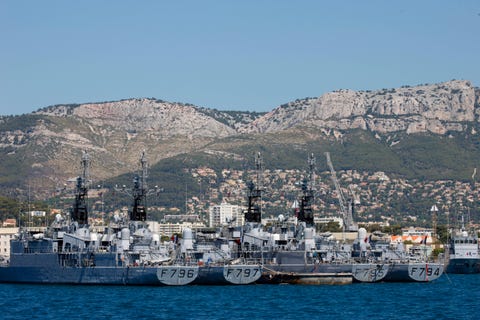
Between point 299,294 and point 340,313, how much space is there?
18924 millimetres

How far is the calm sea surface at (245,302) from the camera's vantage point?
9831 cm

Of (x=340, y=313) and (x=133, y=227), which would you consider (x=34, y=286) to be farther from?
(x=340, y=313)

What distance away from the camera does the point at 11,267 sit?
465ft

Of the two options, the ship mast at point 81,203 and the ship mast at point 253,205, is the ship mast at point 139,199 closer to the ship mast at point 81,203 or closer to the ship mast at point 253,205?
the ship mast at point 81,203

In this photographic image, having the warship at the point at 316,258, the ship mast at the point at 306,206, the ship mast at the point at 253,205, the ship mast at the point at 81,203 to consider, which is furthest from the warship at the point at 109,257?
the ship mast at the point at 306,206

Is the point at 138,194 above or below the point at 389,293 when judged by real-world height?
above

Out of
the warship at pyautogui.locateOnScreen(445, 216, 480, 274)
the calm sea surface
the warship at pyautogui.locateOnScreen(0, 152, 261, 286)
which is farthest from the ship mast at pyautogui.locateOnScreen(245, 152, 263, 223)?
the warship at pyautogui.locateOnScreen(445, 216, 480, 274)

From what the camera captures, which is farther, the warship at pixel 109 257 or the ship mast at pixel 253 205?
the ship mast at pixel 253 205

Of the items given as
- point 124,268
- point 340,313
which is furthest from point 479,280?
point 340,313

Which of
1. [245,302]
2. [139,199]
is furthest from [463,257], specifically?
[245,302]

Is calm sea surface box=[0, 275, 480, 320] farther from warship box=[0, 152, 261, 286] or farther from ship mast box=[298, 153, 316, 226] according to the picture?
ship mast box=[298, 153, 316, 226]

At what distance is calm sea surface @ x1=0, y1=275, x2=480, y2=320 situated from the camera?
98.3m

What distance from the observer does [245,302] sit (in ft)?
358

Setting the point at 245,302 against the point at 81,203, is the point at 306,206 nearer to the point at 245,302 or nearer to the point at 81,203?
the point at 81,203
